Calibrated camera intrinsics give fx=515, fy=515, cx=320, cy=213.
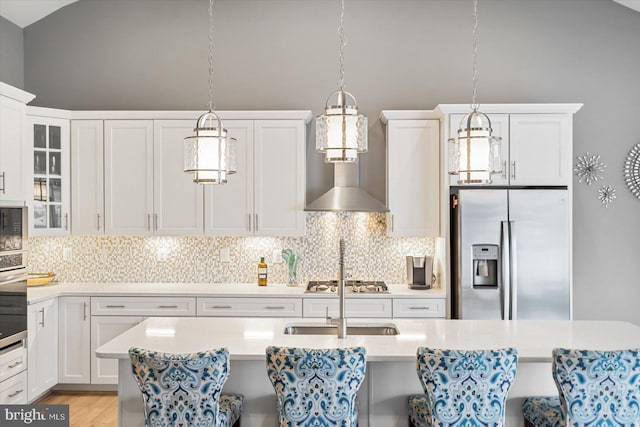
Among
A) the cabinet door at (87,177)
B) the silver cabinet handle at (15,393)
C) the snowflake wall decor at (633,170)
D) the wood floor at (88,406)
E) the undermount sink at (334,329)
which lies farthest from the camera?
the snowflake wall decor at (633,170)

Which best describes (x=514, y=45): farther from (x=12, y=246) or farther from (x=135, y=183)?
(x=12, y=246)

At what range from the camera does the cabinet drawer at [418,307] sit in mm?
4297

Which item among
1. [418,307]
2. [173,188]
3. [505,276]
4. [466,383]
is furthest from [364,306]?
[466,383]

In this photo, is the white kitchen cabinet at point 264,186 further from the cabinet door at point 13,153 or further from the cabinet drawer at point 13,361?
the cabinet drawer at point 13,361

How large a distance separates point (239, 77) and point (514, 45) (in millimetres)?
2635

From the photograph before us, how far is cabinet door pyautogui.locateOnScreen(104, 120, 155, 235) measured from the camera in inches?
180

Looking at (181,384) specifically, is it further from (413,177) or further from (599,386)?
(413,177)

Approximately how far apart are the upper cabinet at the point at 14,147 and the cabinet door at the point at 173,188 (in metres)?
1.00

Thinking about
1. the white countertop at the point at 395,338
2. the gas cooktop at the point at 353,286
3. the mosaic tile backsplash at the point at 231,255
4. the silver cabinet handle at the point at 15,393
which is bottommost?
the silver cabinet handle at the point at 15,393

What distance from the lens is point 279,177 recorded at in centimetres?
457

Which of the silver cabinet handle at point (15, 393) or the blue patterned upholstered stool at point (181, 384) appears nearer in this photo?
the blue patterned upholstered stool at point (181, 384)

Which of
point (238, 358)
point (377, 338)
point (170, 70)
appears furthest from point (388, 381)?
point (170, 70)

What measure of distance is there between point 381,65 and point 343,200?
1453mm

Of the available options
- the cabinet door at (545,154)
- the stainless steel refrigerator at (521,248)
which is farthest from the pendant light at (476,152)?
the cabinet door at (545,154)
